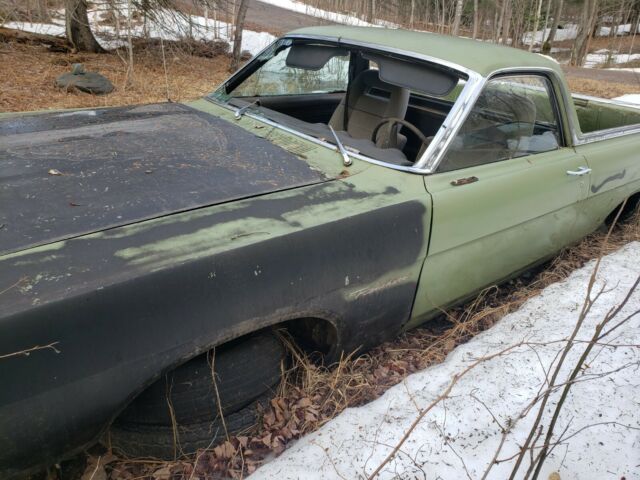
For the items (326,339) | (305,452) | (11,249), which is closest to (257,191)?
(326,339)

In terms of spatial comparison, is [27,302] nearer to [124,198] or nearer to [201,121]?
[124,198]

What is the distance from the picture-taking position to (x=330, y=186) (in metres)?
2.07

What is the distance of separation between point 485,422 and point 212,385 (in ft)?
3.60

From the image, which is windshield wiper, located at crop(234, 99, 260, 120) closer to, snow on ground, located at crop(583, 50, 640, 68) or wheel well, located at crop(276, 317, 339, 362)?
wheel well, located at crop(276, 317, 339, 362)

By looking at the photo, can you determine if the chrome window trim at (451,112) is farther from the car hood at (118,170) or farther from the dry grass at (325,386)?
the dry grass at (325,386)

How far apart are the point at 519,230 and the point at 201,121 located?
181 cm

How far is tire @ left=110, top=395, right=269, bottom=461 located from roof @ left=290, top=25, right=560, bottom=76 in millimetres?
2016

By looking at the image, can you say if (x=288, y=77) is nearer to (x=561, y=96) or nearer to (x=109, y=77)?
(x=561, y=96)

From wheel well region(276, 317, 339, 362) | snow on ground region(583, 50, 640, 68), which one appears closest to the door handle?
wheel well region(276, 317, 339, 362)

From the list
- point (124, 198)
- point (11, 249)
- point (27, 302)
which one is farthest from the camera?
point (124, 198)

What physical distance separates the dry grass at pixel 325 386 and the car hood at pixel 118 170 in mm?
734

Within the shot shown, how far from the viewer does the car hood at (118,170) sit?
1.65m

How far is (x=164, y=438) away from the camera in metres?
1.80

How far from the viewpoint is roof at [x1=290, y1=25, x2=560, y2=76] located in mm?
2529
